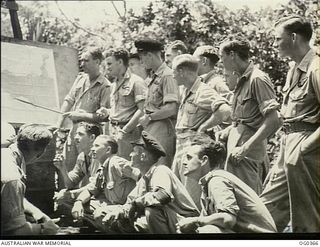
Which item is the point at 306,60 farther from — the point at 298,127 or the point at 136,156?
the point at 136,156

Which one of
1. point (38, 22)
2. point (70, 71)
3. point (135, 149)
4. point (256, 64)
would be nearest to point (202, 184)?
point (135, 149)

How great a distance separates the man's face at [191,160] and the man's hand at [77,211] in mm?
723

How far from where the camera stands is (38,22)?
4.43m

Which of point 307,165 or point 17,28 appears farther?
point 17,28

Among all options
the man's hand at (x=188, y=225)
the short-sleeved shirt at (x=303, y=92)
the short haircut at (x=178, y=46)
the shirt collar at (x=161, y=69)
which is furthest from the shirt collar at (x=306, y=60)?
the man's hand at (x=188, y=225)

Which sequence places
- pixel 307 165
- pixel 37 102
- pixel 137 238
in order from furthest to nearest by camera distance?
pixel 37 102, pixel 137 238, pixel 307 165

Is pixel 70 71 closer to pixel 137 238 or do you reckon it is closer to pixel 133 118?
pixel 133 118

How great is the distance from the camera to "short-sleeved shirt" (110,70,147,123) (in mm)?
4230

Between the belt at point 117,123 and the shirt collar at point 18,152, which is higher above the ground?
the belt at point 117,123

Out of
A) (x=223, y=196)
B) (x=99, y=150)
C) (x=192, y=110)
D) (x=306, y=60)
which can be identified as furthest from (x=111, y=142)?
(x=306, y=60)

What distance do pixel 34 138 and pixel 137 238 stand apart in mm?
927

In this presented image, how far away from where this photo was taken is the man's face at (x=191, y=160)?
4023 millimetres

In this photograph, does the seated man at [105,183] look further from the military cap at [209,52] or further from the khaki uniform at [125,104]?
the military cap at [209,52]

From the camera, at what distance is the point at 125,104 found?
4.27 metres
